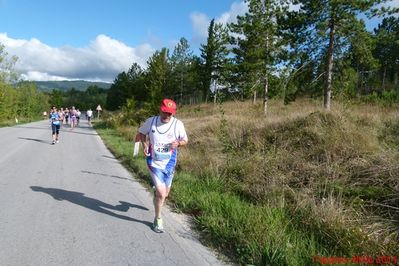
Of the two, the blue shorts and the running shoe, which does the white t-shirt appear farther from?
the running shoe

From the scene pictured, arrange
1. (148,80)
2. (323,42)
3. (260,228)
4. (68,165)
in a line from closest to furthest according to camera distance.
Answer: (260,228) → (68,165) → (323,42) → (148,80)

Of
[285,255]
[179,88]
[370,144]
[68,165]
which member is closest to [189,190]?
[285,255]

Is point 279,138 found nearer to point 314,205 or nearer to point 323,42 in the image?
point 314,205

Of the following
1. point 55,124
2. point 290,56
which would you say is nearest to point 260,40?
point 290,56

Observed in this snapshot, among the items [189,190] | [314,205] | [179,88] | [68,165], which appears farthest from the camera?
[179,88]

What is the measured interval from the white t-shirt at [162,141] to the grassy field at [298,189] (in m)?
1.13

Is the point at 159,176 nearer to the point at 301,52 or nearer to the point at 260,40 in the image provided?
the point at 301,52

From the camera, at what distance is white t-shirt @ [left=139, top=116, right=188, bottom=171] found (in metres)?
5.82

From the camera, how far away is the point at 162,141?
5824 mm

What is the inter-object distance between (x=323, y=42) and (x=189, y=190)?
15261 mm

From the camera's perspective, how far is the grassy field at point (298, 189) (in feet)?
16.0

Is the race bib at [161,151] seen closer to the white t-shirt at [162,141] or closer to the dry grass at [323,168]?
the white t-shirt at [162,141]

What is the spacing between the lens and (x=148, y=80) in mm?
30812

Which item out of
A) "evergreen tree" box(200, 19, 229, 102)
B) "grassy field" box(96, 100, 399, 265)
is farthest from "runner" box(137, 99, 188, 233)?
"evergreen tree" box(200, 19, 229, 102)
